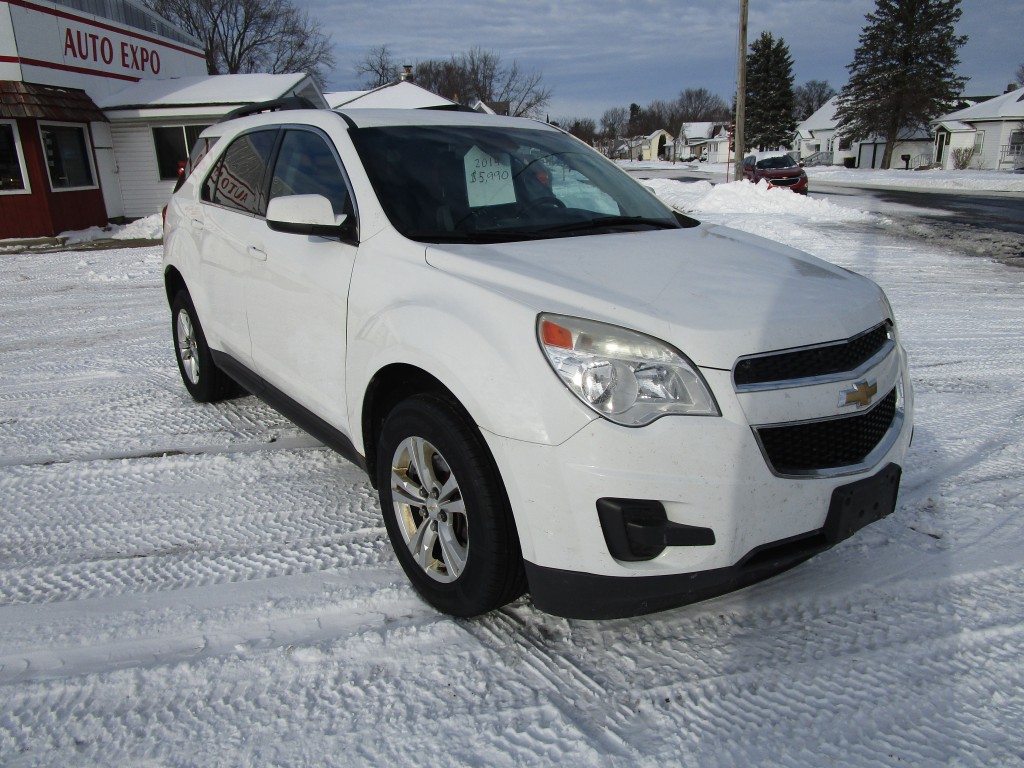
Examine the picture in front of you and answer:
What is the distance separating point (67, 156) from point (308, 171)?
57.3 feet

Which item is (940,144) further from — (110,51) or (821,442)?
(821,442)

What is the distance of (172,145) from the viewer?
19312 millimetres

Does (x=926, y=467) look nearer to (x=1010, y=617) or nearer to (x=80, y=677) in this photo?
(x=1010, y=617)

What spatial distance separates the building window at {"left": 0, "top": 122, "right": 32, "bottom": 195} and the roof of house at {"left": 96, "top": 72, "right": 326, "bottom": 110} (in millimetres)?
2861

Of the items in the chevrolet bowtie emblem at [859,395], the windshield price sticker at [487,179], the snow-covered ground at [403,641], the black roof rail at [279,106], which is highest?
the black roof rail at [279,106]

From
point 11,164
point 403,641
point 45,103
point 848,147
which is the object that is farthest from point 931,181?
point 403,641

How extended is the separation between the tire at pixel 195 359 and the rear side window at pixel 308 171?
1.34m

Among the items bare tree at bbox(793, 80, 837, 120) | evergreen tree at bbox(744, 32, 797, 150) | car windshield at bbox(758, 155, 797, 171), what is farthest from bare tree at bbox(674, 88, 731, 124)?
car windshield at bbox(758, 155, 797, 171)

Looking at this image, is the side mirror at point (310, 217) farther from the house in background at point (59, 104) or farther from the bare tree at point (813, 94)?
the bare tree at point (813, 94)

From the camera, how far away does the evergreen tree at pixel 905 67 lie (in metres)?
53.6

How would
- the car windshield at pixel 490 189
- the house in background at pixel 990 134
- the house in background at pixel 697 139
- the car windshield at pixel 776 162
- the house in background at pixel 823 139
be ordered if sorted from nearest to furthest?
1. the car windshield at pixel 490 189
2. the car windshield at pixel 776 162
3. the house in background at pixel 990 134
4. the house in background at pixel 823 139
5. the house in background at pixel 697 139

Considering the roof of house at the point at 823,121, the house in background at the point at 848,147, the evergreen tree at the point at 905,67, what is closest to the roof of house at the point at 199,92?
the evergreen tree at the point at 905,67

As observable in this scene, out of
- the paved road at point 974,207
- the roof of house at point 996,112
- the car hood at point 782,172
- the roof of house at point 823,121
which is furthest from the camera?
the roof of house at point 823,121

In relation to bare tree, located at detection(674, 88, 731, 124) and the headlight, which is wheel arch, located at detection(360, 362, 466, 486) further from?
bare tree, located at detection(674, 88, 731, 124)
